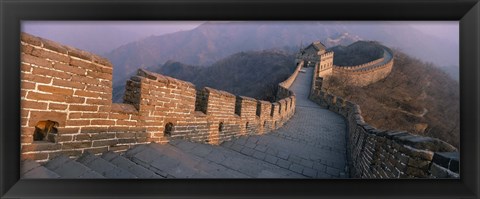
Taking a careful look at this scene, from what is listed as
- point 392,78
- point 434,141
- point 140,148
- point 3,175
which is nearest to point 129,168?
point 140,148

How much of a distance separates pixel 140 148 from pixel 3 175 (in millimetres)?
1087

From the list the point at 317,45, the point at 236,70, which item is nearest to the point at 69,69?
the point at 317,45

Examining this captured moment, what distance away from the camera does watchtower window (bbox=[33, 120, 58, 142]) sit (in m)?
2.28

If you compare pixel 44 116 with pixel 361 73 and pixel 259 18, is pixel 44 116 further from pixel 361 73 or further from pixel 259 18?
pixel 361 73

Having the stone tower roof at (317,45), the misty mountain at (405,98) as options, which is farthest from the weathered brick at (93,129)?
the stone tower roof at (317,45)

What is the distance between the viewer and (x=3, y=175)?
2318mm

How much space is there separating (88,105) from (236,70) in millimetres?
44723

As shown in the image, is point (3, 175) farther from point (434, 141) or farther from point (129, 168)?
point (434, 141)

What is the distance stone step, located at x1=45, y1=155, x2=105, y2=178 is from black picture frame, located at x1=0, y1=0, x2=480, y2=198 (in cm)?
8

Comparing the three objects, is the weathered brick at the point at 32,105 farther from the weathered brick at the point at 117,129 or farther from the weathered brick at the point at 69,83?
the weathered brick at the point at 117,129

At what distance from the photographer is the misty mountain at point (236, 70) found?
3847 cm

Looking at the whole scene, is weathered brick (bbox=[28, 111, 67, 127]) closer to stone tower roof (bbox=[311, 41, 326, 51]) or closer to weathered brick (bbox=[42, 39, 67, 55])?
weathered brick (bbox=[42, 39, 67, 55])

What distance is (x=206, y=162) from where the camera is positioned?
3.22 meters

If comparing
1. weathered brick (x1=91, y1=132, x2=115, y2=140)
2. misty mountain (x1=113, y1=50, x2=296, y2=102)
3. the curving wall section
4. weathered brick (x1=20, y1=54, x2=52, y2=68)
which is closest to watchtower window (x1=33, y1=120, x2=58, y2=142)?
weathered brick (x1=91, y1=132, x2=115, y2=140)
